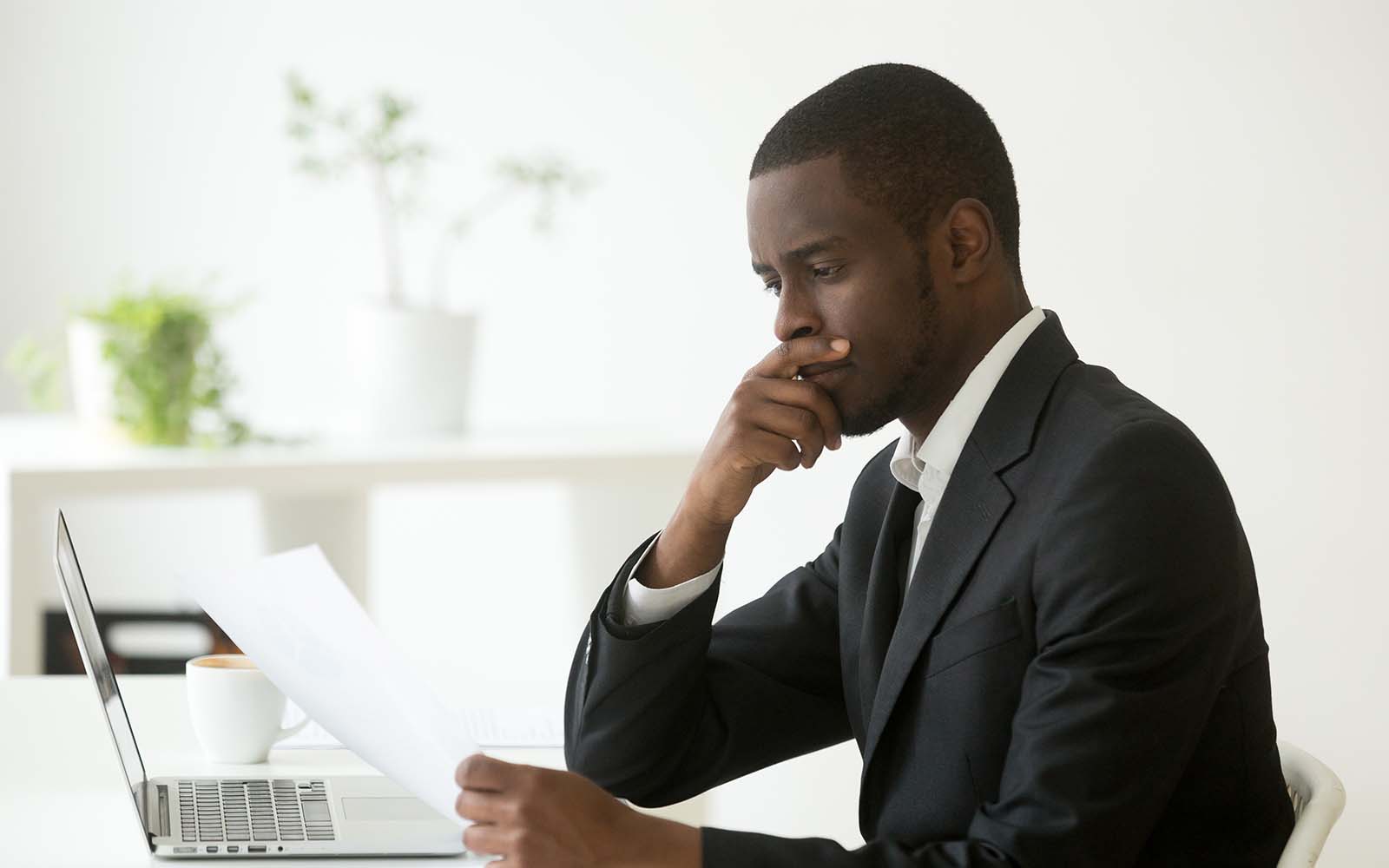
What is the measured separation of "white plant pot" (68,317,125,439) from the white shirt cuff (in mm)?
1903

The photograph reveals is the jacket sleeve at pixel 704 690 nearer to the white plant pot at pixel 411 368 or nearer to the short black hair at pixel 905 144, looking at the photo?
the short black hair at pixel 905 144

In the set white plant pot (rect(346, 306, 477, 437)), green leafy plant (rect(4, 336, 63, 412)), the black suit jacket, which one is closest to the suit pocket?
the black suit jacket

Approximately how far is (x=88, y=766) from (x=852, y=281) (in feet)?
2.64

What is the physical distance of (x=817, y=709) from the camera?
1.39 metres

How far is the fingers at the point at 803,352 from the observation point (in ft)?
3.77

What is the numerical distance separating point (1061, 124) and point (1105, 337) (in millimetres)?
326

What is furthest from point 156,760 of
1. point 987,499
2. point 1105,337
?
point 1105,337

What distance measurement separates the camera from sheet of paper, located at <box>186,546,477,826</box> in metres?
0.99

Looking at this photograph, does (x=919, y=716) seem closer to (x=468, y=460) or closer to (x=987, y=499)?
(x=987, y=499)

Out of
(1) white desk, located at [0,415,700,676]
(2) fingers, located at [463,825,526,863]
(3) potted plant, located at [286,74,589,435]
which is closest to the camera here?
(2) fingers, located at [463,825,526,863]

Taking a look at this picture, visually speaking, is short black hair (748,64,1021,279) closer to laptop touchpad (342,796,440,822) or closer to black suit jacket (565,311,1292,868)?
black suit jacket (565,311,1292,868)

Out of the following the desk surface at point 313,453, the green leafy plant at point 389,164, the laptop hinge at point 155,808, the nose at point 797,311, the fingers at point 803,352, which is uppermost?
the green leafy plant at point 389,164

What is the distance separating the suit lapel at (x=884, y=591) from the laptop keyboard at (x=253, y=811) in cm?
Result: 43

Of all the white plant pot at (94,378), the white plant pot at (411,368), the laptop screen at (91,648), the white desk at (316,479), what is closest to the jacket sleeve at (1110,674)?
the laptop screen at (91,648)
